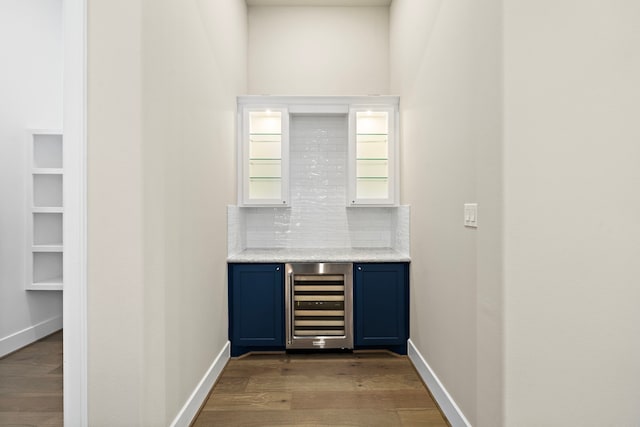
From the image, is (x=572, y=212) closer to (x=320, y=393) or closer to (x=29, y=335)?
(x=320, y=393)

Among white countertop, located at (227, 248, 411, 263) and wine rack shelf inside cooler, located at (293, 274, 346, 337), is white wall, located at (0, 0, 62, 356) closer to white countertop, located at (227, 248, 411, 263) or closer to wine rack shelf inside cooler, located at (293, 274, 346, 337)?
white countertop, located at (227, 248, 411, 263)

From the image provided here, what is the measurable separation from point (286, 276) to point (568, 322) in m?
2.19

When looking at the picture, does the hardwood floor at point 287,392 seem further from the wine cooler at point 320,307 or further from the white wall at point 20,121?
the white wall at point 20,121

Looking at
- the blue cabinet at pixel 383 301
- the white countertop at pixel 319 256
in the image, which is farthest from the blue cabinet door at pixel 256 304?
the blue cabinet at pixel 383 301

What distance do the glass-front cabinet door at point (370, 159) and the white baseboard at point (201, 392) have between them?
183 centimetres

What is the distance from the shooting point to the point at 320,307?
3.37 m

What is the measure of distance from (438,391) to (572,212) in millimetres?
1501

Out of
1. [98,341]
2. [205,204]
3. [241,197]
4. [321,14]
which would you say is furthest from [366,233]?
[98,341]

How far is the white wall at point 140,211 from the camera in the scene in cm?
170

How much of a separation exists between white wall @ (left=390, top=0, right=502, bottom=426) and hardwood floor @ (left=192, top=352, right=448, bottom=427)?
0.28 m

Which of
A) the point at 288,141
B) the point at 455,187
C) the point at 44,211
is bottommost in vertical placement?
the point at 44,211

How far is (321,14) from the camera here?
4.09 meters

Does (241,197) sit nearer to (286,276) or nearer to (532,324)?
Result: (286,276)

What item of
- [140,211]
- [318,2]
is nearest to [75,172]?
[140,211]
